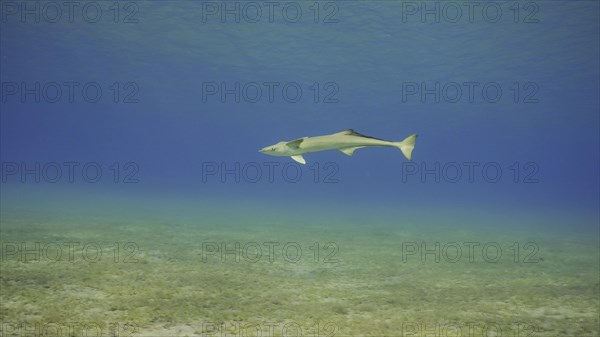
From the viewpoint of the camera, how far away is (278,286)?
8352 millimetres

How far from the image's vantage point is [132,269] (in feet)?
29.9

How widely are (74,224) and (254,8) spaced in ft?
61.0

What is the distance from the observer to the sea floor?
6051mm

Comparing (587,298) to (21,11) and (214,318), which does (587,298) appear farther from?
(21,11)
